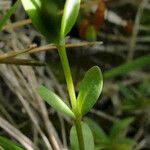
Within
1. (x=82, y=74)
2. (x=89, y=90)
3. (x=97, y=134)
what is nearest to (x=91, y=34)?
(x=82, y=74)

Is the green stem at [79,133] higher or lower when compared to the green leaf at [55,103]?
lower

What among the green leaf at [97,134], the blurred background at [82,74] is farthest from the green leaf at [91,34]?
the green leaf at [97,134]

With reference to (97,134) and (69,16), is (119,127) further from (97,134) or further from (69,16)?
(69,16)

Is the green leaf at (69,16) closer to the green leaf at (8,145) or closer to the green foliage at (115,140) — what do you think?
the green leaf at (8,145)

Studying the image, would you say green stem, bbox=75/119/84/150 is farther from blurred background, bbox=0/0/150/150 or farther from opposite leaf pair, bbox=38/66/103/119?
blurred background, bbox=0/0/150/150

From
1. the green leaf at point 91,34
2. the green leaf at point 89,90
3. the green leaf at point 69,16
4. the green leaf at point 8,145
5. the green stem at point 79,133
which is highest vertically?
the green leaf at point 69,16

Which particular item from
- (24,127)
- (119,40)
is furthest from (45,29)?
(119,40)

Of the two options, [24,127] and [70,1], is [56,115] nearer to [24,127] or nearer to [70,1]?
[24,127]

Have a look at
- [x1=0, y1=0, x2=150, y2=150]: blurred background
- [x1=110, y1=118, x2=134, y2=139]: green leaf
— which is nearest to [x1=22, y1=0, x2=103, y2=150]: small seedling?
[x1=0, y1=0, x2=150, y2=150]: blurred background
